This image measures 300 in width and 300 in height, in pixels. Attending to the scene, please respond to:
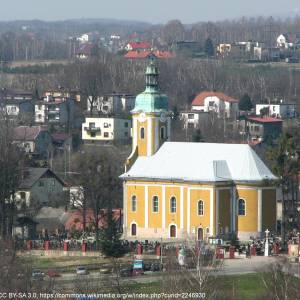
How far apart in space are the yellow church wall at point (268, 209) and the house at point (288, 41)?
321 feet

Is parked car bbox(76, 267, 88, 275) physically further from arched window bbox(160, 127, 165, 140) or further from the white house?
the white house

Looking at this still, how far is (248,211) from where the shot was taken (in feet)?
180

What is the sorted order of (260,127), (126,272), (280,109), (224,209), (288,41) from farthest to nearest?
(288,41)
(280,109)
(260,127)
(224,209)
(126,272)

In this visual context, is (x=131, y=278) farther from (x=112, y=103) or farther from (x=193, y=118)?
(x=112, y=103)

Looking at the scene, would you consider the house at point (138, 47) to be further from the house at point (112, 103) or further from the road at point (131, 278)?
the road at point (131, 278)

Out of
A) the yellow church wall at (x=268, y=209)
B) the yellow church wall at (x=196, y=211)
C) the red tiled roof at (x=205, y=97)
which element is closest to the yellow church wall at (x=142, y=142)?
the yellow church wall at (x=196, y=211)

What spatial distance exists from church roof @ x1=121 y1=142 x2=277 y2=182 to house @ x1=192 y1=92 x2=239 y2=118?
40383mm

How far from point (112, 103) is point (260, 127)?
13035mm

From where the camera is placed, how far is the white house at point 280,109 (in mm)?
97062

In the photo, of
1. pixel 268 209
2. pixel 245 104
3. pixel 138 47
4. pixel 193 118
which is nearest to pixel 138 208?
pixel 268 209

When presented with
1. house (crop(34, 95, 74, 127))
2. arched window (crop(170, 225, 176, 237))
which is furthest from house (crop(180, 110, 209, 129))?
arched window (crop(170, 225, 176, 237))

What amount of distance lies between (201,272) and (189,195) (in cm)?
1769

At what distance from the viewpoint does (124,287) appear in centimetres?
3978

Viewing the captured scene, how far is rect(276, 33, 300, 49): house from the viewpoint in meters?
155
